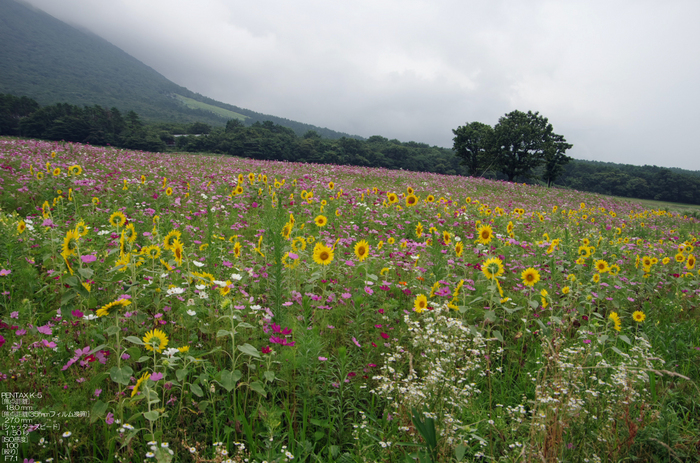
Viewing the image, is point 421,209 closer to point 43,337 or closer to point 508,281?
point 508,281

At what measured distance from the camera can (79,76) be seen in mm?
120875

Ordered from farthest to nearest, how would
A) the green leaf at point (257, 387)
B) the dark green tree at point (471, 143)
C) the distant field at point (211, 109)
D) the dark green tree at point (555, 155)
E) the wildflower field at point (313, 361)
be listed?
the distant field at point (211, 109) < the dark green tree at point (471, 143) < the dark green tree at point (555, 155) < the green leaf at point (257, 387) < the wildflower field at point (313, 361)

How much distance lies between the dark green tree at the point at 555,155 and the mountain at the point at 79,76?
87562mm

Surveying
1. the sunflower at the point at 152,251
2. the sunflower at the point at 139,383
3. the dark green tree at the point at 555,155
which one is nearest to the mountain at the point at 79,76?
Answer: the dark green tree at the point at 555,155

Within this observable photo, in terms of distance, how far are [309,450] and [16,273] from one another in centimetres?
347

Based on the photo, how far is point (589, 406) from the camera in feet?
6.82

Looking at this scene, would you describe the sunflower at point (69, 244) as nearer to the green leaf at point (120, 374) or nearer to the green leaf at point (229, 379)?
the green leaf at point (120, 374)

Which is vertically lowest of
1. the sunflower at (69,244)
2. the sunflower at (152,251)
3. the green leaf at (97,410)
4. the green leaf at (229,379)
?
the green leaf at (97,410)

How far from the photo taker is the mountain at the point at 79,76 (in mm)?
94562

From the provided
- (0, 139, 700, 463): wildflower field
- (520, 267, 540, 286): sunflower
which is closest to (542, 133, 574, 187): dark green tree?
(0, 139, 700, 463): wildflower field

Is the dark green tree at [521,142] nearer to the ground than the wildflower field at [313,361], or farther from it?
farther from it

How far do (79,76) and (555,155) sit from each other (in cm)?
16311

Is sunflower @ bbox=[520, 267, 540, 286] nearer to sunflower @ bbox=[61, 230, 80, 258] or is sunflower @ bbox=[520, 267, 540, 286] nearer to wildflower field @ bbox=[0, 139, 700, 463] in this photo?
wildflower field @ bbox=[0, 139, 700, 463]

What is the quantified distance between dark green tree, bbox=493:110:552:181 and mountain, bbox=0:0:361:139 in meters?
82.9
